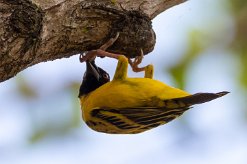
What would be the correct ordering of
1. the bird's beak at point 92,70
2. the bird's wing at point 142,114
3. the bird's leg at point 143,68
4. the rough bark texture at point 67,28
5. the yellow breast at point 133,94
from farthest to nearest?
the bird's beak at point 92,70, the bird's leg at point 143,68, the yellow breast at point 133,94, the bird's wing at point 142,114, the rough bark texture at point 67,28

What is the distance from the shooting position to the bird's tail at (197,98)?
3.35m

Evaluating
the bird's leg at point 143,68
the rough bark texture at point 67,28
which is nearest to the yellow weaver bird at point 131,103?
the bird's leg at point 143,68

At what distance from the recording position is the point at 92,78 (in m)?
4.23

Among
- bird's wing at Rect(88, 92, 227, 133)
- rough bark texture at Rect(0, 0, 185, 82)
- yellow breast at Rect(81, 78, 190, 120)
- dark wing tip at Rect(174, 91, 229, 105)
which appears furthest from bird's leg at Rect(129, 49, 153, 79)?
dark wing tip at Rect(174, 91, 229, 105)

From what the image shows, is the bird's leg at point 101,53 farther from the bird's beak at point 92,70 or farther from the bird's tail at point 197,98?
the bird's tail at point 197,98

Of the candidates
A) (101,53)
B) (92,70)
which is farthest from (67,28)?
(92,70)

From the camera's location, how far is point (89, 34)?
10.6 ft

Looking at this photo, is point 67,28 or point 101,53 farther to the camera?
point 101,53

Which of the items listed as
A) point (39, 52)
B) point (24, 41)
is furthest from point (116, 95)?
point (24, 41)

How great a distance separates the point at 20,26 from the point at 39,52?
0.35 meters

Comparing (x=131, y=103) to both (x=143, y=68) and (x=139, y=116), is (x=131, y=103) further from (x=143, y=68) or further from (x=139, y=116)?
(x=143, y=68)

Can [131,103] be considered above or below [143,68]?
below

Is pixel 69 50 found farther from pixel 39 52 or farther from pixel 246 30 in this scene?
pixel 246 30

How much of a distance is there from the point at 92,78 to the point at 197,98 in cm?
108
